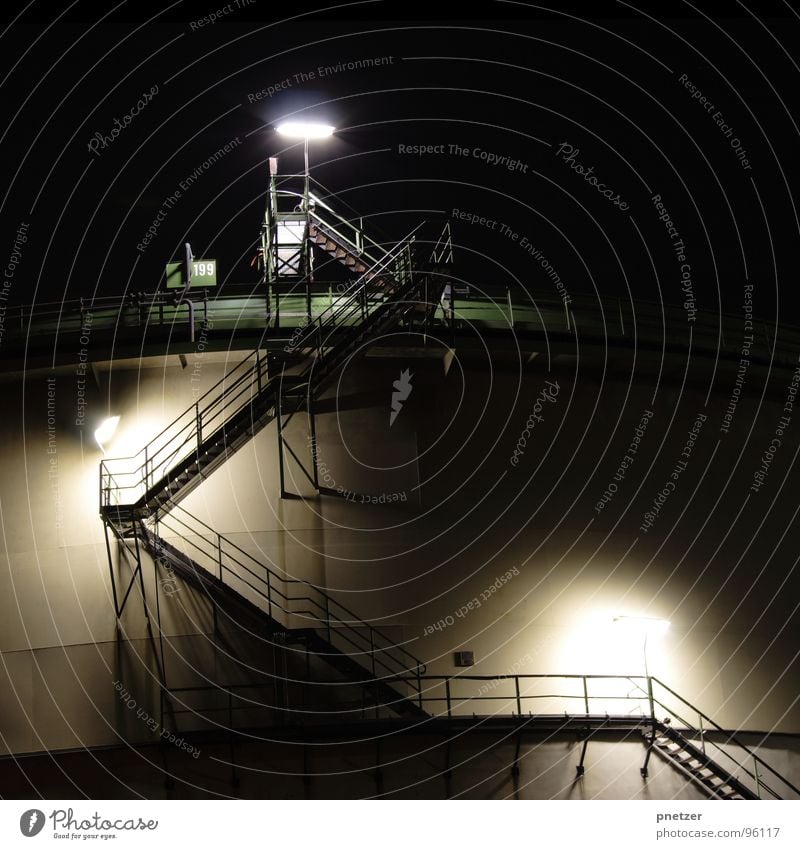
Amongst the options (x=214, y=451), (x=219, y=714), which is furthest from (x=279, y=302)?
(x=219, y=714)

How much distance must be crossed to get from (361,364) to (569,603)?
605 cm

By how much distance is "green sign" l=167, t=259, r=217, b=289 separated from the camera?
72.4ft

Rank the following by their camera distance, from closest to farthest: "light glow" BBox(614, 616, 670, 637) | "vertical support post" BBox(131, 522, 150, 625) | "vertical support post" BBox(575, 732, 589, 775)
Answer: "vertical support post" BBox(575, 732, 589, 775)
"light glow" BBox(614, 616, 670, 637)
"vertical support post" BBox(131, 522, 150, 625)

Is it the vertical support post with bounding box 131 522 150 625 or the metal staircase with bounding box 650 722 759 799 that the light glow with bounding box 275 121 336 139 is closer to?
the vertical support post with bounding box 131 522 150 625

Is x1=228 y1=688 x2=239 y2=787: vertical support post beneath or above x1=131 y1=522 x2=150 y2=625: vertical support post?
beneath

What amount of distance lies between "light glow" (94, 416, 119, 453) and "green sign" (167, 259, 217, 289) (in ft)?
9.99

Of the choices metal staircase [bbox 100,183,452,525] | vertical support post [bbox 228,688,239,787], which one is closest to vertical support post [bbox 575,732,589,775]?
vertical support post [bbox 228,688,239,787]

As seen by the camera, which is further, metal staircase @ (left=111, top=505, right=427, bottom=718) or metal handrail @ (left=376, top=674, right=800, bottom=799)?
metal staircase @ (left=111, top=505, right=427, bottom=718)

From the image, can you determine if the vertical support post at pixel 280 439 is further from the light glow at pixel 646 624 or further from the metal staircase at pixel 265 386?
the light glow at pixel 646 624
